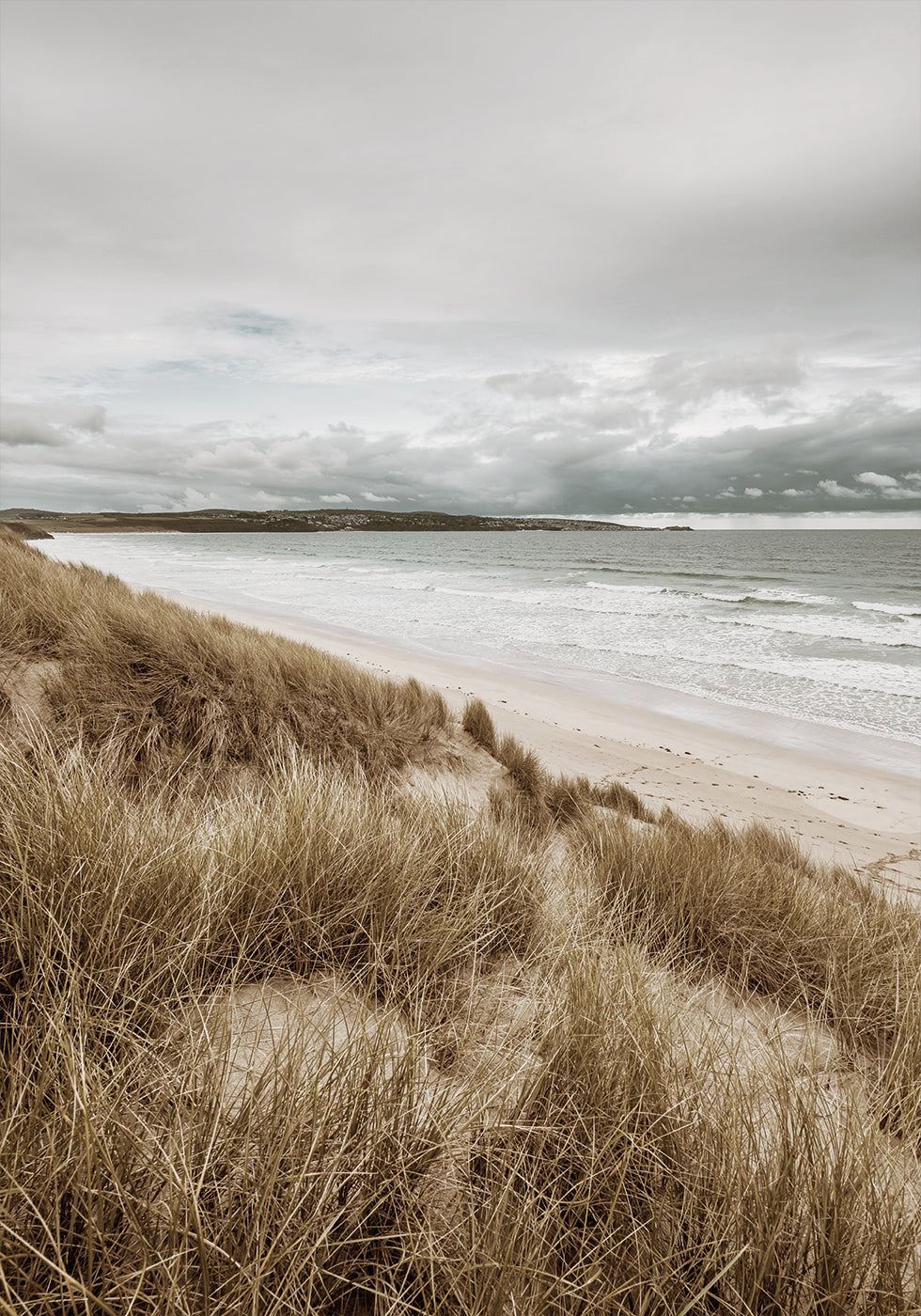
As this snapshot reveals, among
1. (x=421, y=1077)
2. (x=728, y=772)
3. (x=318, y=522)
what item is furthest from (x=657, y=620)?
(x=318, y=522)

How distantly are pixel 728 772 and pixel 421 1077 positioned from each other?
7.81 m

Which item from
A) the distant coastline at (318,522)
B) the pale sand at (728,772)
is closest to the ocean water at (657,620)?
the pale sand at (728,772)

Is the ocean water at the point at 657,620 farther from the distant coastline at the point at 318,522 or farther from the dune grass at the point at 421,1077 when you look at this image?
the distant coastline at the point at 318,522

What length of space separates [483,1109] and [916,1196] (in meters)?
1.27

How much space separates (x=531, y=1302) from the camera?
1.21 metres

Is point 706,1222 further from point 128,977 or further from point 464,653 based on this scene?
point 464,653

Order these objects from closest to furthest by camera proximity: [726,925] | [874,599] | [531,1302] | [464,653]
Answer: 1. [531,1302]
2. [726,925]
3. [464,653]
4. [874,599]

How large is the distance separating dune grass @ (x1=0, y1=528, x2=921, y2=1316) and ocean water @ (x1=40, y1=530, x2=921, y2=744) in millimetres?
10011

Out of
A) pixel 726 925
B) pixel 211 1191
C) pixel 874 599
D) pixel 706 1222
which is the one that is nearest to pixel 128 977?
pixel 211 1191

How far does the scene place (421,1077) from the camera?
1.70 metres

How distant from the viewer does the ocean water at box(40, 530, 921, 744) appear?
13180mm

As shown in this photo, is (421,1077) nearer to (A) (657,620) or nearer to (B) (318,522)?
(A) (657,620)

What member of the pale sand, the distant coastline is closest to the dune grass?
the pale sand

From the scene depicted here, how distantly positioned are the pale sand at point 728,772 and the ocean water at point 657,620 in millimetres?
2019
